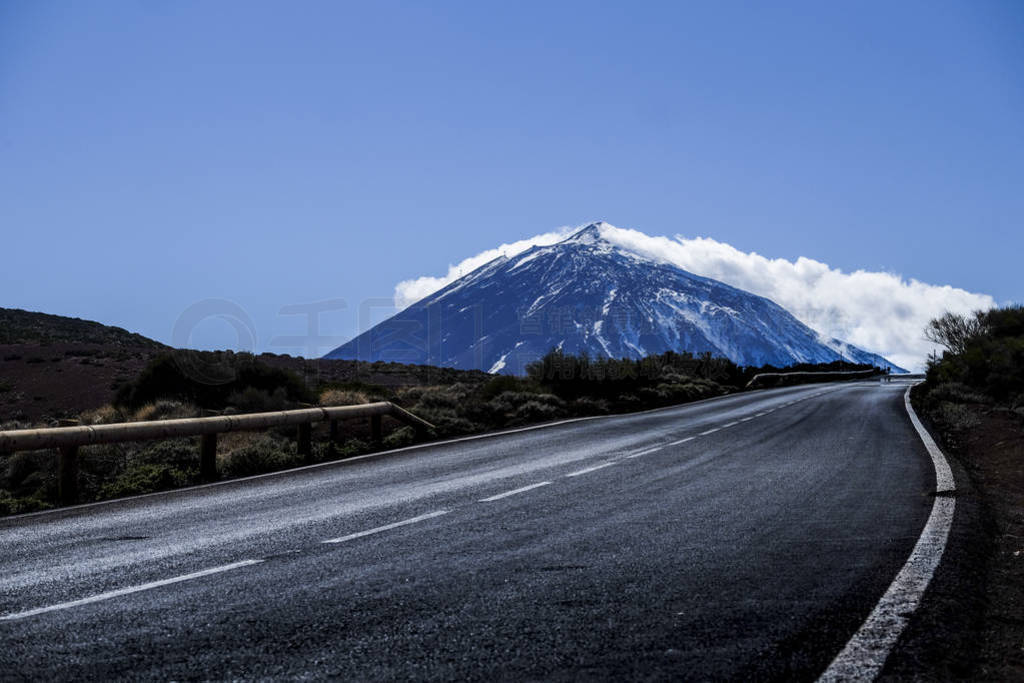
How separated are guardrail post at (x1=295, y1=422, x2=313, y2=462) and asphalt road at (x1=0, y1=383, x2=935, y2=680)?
9.59 ft

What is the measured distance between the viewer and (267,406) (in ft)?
74.6

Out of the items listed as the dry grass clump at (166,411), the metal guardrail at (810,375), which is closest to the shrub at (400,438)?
the dry grass clump at (166,411)

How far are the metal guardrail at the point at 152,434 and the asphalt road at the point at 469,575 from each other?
149 centimetres

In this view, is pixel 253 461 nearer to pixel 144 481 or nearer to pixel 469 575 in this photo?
pixel 144 481

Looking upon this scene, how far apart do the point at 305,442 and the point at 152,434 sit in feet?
9.32

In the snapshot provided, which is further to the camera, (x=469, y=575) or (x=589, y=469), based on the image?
(x=589, y=469)

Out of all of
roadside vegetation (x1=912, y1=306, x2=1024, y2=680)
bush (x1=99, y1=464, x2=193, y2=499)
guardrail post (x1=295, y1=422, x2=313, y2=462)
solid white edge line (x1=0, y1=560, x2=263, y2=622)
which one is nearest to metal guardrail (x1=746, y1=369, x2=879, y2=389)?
roadside vegetation (x1=912, y1=306, x2=1024, y2=680)

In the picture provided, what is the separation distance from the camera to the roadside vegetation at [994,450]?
4145 mm

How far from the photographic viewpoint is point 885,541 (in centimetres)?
635

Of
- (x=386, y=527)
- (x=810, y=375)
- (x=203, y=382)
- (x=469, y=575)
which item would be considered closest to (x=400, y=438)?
(x=386, y=527)

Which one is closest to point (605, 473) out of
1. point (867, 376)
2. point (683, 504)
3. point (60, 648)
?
point (683, 504)

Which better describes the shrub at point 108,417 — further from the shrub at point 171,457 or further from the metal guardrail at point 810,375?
the metal guardrail at point 810,375

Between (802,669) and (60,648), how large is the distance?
328 cm

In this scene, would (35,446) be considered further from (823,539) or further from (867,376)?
(867,376)
